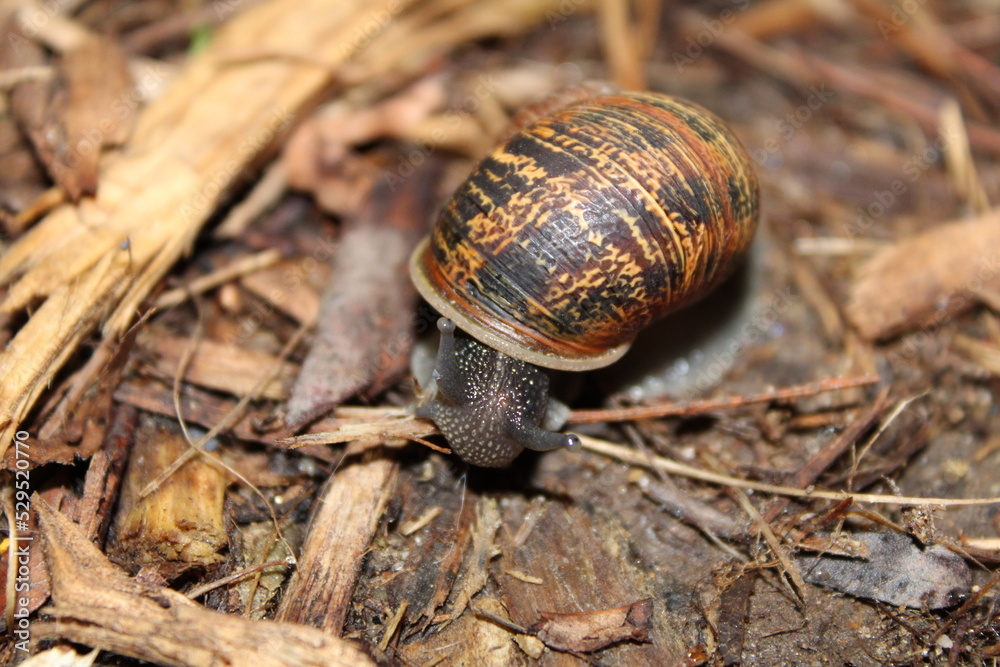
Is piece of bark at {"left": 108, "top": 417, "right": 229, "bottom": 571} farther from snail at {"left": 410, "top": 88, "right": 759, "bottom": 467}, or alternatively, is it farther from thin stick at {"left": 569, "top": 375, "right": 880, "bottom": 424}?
thin stick at {"left": 569, "top": 375, "right": 880, "bottom": 424}

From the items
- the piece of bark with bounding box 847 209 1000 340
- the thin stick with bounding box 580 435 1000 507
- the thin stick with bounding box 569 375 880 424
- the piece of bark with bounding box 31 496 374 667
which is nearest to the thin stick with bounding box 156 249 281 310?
the piece of bark with bounding box 31 496 374 667

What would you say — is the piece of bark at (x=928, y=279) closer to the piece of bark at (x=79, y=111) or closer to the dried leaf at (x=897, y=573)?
the dried leaf at (x=897, y=573)

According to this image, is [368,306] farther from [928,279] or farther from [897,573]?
[928,279]

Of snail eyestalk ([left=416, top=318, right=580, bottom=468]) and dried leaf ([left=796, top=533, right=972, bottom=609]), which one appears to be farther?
snail eyestalk ([left=416, top=318, right=580, bottom=468])

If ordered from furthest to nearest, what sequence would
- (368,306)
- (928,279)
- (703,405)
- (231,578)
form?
(928,279) < (368,306) < (703,405) < (231,578)

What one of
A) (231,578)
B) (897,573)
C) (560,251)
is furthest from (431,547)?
(897,573)
